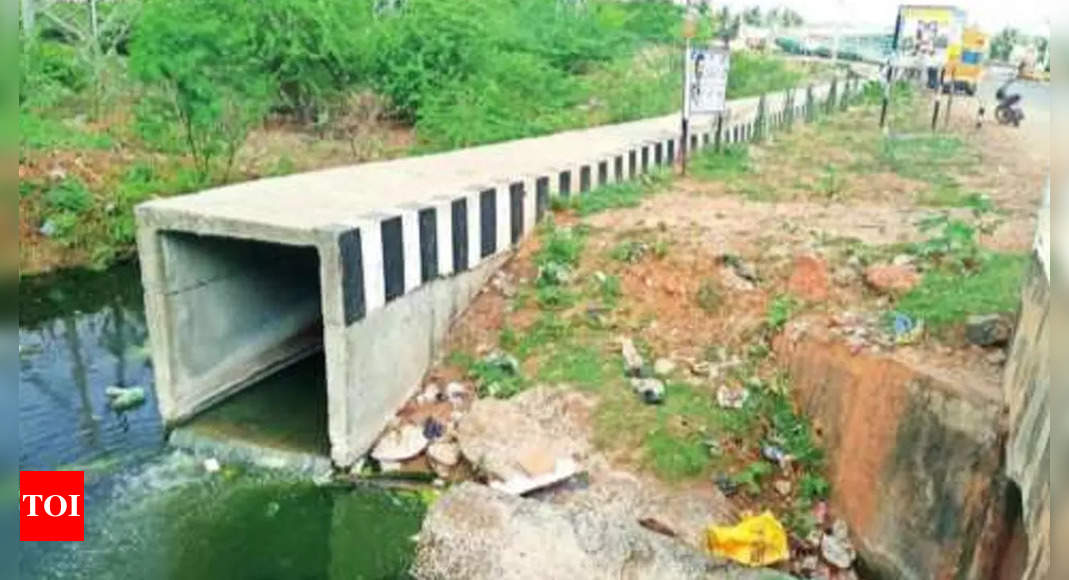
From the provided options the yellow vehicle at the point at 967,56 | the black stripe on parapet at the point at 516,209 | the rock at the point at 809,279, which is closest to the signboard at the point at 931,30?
the yellow vehicle at the point at 967,56

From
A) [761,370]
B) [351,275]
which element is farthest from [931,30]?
[351,275]

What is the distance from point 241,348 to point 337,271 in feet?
7.47

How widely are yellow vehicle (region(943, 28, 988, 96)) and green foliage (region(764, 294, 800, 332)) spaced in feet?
40.6

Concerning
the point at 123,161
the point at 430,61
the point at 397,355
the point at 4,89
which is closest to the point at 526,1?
the point at 430,61

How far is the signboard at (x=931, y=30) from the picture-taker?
1636cm

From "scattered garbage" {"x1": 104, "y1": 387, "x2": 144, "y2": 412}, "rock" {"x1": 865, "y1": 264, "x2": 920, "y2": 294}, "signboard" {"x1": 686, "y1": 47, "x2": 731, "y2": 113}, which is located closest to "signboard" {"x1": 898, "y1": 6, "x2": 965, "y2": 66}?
"signboard" {"x1": 686, "y1": 47, "x2": 731, "y2": 113}

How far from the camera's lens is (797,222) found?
320 inches

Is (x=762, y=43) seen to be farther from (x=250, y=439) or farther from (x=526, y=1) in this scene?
(x=250, y=439)

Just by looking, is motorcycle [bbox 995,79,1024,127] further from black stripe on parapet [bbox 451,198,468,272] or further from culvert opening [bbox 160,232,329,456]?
culvert opening [bbox 160,232,329,456]

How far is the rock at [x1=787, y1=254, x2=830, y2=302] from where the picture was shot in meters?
6.66

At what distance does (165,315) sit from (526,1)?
17.7 metres

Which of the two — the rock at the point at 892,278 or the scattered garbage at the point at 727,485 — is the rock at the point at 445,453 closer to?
the scattered garbage at the point at 727,485

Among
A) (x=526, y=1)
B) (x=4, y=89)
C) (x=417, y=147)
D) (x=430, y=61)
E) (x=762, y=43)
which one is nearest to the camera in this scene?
(x=4, y=89)

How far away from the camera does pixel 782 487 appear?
5715mm
